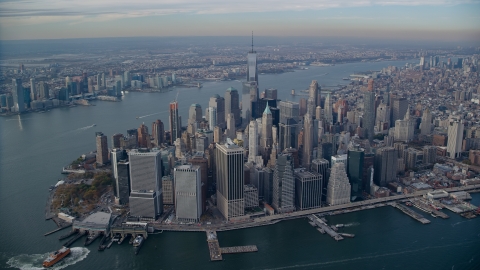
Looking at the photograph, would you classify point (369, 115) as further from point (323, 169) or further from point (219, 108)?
point (323, 169)

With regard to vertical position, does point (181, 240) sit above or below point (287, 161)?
below

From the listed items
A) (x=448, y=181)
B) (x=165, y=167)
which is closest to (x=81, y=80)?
(x=165, y=167)

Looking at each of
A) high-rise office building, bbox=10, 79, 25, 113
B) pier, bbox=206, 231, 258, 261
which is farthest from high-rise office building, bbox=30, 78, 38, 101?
pier, bbox=206, 231, 258, 261

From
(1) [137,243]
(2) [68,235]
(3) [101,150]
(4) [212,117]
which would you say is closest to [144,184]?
(1) [137,243]

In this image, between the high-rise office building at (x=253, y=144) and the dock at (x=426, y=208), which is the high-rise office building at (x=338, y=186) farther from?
the high-rise office building at (x=253, y=144)

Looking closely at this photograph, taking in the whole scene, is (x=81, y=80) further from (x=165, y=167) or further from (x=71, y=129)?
(x=165, y=167)

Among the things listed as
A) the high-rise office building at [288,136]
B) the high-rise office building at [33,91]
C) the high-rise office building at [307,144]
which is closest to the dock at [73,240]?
the high-rise office building at [307,144]
